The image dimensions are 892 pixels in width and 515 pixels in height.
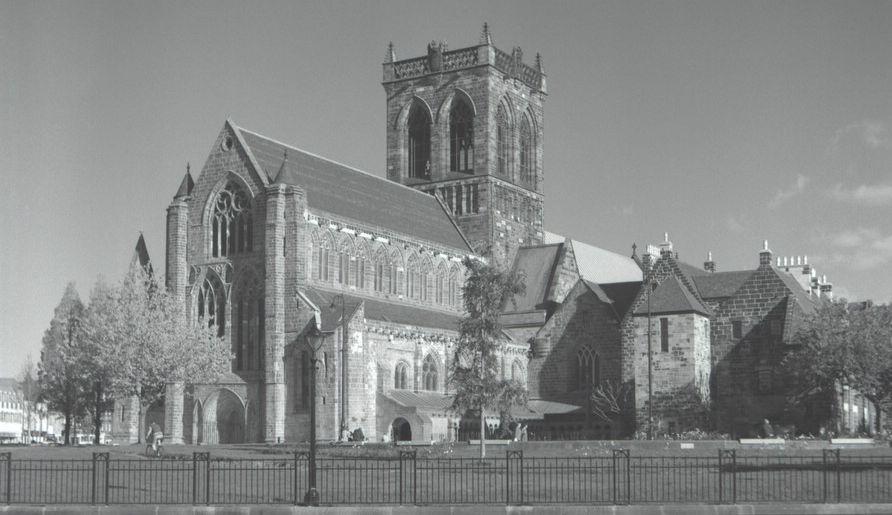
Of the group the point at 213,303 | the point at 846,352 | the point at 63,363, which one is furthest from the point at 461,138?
the point at 846,352

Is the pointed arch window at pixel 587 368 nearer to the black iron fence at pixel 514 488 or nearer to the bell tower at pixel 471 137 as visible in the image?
the bell tower at pixel 471 137

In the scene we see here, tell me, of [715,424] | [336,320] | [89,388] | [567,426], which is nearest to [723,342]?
[715,424]

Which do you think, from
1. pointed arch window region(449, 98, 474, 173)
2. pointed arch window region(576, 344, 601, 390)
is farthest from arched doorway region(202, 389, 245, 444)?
pointed arch window region(449, 98, 474, 173)

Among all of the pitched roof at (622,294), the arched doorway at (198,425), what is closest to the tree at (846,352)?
the pitched roof at (622,294)

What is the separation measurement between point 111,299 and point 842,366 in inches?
1506

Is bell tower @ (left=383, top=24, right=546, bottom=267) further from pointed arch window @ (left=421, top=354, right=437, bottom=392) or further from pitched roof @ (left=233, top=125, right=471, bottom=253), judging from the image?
pointed arch window @ (left=421, top=354, right=437, bottom=392)

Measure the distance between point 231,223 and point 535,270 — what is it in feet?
87.1

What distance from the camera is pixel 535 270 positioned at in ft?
309

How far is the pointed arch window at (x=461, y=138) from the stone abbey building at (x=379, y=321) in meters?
11.6

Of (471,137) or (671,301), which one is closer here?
(671,301)

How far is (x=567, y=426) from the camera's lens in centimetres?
8044

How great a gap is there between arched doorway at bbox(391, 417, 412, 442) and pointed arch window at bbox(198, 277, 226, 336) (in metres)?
11.1

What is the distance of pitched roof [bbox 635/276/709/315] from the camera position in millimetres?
73250

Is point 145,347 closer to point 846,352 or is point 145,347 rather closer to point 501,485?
point 501,485
